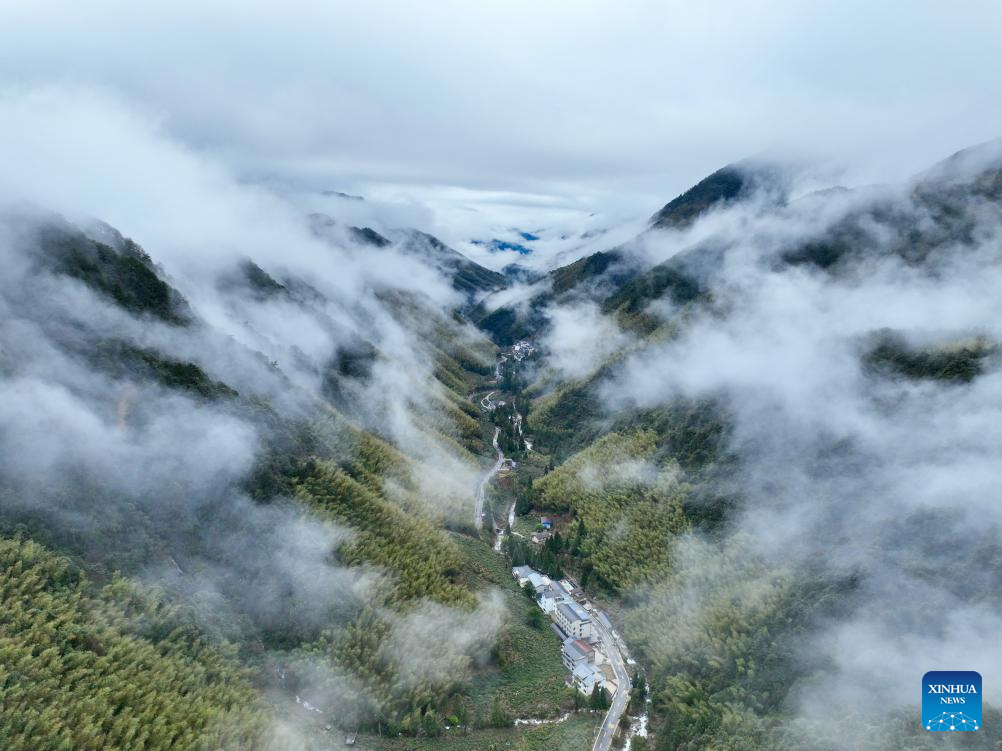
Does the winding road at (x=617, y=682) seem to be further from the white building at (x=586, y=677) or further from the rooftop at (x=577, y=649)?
the rooftop at (x=577, y=649)

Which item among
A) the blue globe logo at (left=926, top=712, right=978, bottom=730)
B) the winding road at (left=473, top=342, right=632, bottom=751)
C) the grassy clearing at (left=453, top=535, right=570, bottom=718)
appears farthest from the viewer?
the grassy clearing at (left=453, top=535, right=570, bottom=718)

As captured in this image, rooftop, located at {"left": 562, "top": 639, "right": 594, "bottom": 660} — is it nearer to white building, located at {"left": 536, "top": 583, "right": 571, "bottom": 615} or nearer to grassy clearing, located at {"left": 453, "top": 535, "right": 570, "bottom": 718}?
grassy clearing, located at {"left": 453, "top": 535, "right": 570, "bottom": 718}

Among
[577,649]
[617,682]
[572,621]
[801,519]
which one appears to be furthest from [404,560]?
[801,519]

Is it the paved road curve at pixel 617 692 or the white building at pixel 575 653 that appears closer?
the paved road curve at pixel 617 692

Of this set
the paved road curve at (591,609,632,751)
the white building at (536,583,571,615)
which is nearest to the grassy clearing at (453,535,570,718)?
the white building at (536,583,571,615)

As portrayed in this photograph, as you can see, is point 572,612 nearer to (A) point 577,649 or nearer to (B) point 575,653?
(A) point 577,649

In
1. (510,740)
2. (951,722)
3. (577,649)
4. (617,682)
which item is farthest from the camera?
(577,649)

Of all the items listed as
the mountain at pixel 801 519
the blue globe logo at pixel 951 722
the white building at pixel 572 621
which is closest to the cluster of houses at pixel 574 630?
the white building at pixel 572 621
